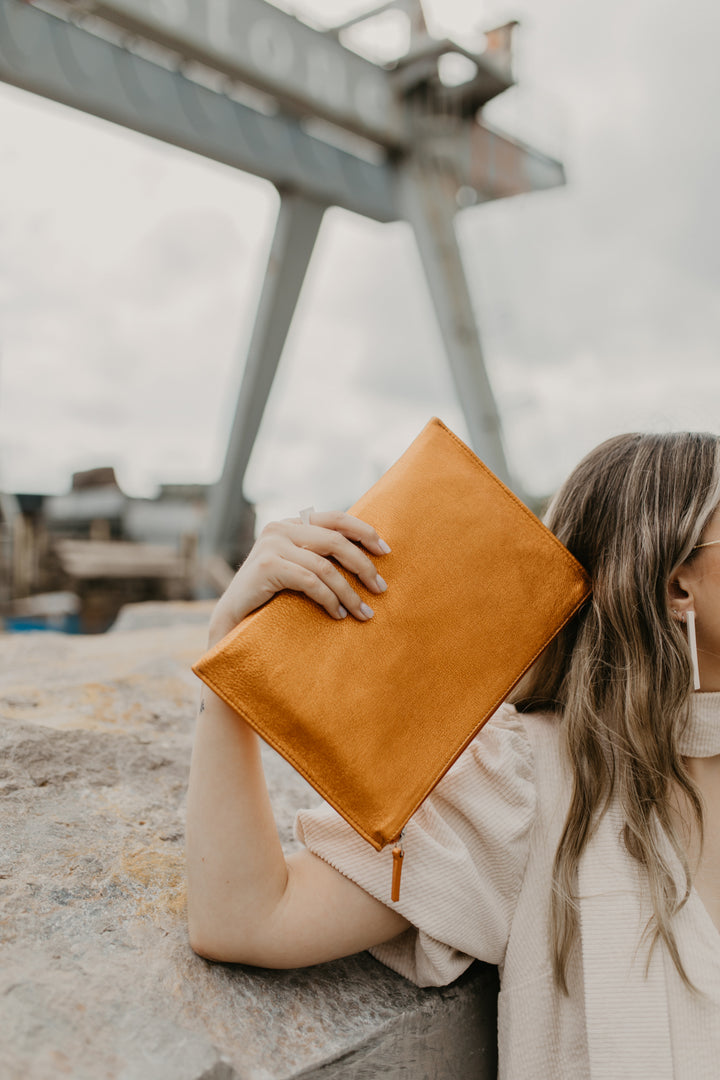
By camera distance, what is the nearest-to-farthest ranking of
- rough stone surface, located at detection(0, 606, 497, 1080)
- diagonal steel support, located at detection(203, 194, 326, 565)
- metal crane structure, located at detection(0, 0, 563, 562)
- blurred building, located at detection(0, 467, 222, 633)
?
rough stone surface, located at detection(0, 606, 497, 1080) < metal crane structure, located at detection(0, 0, 563, 562) < diagonal steel support, located at detection(203, 194, 326, 565) < blurred building, located at detection(0, 467, 222, 633)

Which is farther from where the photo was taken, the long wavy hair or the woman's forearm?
the long wavy hair

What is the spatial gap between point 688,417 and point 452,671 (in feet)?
2.29

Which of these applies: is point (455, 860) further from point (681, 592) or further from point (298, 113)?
point (298, 113)

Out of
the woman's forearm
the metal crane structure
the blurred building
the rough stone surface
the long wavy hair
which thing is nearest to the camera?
the rough stone surface

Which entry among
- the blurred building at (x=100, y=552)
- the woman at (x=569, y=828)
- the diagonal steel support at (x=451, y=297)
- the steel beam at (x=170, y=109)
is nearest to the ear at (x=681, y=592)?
the woman at (x=569, y=828)

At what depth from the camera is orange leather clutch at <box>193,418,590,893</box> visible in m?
0.86

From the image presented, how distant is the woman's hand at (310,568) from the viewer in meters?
0.90

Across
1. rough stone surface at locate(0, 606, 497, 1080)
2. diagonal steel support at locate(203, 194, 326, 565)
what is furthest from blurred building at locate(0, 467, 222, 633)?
rough stone surface at locate(0, 606, 497, 1080)

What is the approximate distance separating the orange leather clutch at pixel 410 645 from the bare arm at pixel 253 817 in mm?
33

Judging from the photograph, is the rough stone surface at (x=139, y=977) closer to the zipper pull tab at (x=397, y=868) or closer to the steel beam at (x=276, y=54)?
the zipper pull tab at (x=397, y=868)

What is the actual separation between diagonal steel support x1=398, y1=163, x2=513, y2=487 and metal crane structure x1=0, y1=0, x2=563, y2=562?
0.03ft

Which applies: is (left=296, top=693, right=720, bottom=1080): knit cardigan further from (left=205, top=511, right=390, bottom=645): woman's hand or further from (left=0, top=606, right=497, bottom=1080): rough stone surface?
(left=205, top=511, right=390, bottom=645): woman's hand

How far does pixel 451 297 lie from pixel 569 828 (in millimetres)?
5475

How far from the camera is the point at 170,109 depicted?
454cm
